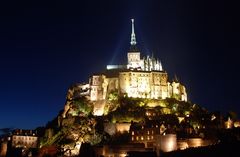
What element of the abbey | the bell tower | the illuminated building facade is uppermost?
the bell tower

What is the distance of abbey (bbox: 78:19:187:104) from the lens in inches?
3780

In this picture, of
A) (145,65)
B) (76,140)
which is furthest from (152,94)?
(76,140)

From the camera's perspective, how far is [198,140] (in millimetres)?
66250

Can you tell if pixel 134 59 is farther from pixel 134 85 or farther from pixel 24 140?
pixel 24 140

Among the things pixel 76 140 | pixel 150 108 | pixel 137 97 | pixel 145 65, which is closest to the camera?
pixel 76 140

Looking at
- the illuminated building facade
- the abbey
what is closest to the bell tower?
the abbey

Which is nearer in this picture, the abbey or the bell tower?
the abbey

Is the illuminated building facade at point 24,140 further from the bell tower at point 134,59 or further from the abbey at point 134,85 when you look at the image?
the bell tower at point 134,59

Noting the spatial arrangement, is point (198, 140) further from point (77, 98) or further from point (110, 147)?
point (77, 98)

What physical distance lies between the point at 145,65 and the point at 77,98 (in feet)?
63.9

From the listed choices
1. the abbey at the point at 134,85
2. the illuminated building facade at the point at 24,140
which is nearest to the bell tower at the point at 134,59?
the abbey at the point at 134,85

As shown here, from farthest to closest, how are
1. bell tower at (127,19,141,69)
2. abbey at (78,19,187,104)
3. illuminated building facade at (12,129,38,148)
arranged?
bell tower at (127,19,141,69)
abbey at (78,19,187,104)
illuminated building facade at (12,129,38,148)

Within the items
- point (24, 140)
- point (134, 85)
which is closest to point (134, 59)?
point (134, 85)

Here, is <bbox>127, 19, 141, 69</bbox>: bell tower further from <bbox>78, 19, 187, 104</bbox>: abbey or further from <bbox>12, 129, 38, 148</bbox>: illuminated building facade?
<bbox>12, 129, 38, 148</bbox>: illuminated building facade
